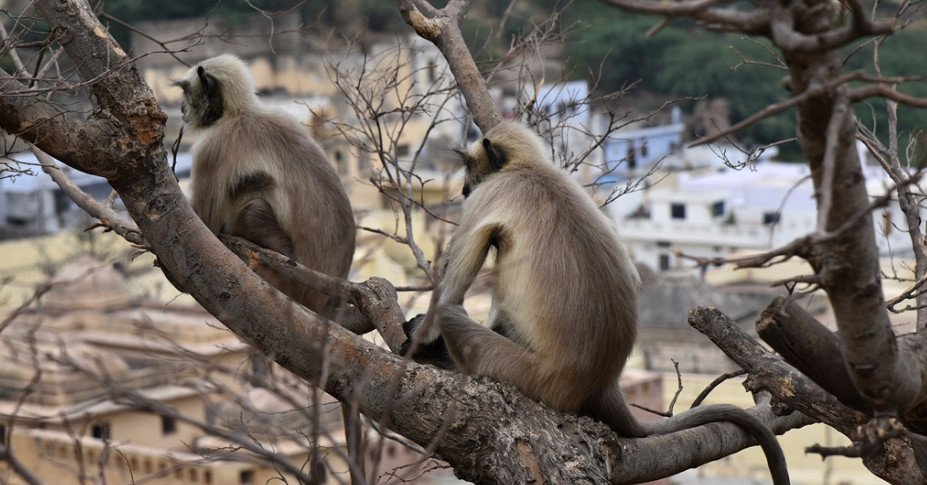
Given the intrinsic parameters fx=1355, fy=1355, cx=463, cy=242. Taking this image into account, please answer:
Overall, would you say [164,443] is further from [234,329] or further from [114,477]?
[234,329]

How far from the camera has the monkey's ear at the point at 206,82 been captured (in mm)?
5105

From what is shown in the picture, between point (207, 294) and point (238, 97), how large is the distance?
1845mm

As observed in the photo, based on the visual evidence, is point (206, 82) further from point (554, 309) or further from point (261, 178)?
point (554, 309)

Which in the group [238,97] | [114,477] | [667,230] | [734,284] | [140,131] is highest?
[667,230]

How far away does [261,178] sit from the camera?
16.5 feet

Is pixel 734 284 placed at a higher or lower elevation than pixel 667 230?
lower

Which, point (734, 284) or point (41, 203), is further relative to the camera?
point (41, 203)

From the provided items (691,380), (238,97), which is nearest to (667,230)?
(691,380)

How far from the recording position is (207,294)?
350 centimetres

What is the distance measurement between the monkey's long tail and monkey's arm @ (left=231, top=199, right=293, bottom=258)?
5.32 ft

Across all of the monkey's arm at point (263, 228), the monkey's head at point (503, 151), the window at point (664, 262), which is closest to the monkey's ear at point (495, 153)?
the monkey's head at point (503, 151)

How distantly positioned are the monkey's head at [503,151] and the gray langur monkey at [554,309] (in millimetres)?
128

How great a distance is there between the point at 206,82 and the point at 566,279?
198 cm

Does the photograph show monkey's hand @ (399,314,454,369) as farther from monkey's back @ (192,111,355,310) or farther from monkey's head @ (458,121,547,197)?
monkey's back @ (192,111,355,310)
